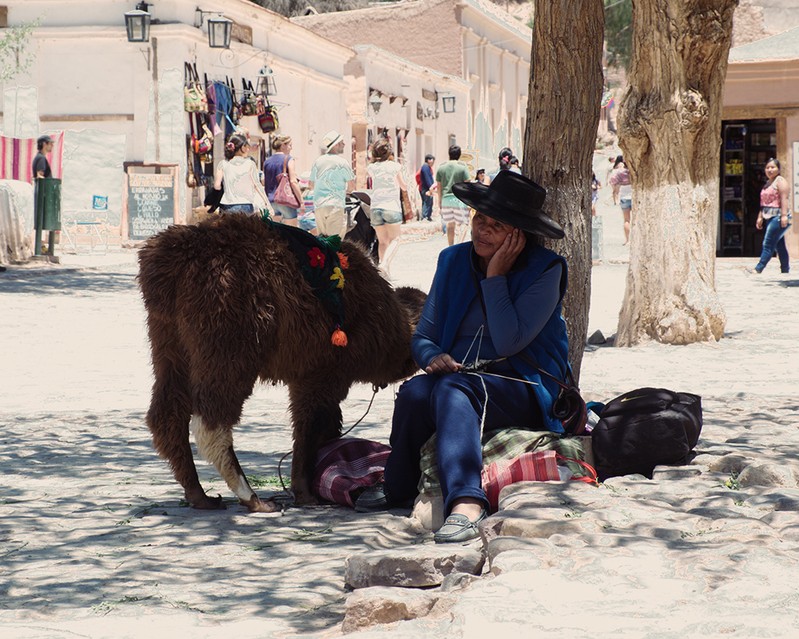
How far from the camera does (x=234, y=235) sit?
545cm

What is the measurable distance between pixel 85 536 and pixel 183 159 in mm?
20023

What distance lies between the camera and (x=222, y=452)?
5.43 metres

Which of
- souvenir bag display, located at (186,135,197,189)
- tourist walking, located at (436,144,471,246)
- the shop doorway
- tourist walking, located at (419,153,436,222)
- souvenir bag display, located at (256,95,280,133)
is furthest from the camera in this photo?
tourist walking, located at (419,153,436,222)

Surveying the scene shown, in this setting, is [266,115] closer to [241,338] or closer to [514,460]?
[241,338]

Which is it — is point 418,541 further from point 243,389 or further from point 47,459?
point 47,459

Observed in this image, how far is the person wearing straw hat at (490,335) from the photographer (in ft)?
17.6

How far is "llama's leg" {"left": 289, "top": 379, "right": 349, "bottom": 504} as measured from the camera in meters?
5.77

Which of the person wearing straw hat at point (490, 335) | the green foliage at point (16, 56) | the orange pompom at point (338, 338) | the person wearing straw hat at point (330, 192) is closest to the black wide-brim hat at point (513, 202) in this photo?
the person wearing straw hat at point (490, 335)

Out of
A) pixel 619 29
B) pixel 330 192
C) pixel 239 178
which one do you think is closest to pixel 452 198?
pixel 239 178

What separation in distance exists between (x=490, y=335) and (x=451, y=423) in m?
0.50

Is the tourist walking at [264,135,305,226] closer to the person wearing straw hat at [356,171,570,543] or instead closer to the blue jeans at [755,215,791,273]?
the blue jeans at [755,215,791,273]

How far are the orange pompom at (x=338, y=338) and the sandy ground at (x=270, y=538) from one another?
29.9 inches

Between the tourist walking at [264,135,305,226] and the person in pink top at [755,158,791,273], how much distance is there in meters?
7.62

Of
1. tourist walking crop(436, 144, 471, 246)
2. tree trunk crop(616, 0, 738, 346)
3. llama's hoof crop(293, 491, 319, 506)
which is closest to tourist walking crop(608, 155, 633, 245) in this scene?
tourist walking crop(436, 144, 471, 246)
